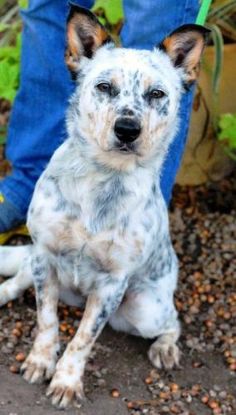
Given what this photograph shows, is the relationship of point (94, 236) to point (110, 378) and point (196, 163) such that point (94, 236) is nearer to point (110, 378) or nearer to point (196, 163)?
point (110, 378)

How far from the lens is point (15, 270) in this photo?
441 cm

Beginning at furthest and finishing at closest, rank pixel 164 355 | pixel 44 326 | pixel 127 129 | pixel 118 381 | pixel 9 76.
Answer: pixel 9 76 → pixel 164 355 → pixel 118 381 → pixel 44 326 → pixel 127 129

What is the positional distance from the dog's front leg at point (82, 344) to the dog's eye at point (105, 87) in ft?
2.76

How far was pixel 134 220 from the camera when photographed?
362 cm

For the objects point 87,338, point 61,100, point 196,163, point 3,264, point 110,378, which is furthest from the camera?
point 196,163

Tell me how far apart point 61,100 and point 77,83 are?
1.14 meters

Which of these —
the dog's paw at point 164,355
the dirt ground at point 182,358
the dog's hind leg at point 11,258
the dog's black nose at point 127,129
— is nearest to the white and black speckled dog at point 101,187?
the dog's black nose at point 127,129

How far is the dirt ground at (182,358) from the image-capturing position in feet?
12.5

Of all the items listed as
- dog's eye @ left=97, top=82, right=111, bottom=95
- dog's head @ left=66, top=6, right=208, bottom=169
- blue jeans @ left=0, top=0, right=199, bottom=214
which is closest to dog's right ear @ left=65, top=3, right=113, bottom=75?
dog's head @ left=66, top=6, right=208, bottom=169

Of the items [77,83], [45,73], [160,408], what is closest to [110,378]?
[160,408]

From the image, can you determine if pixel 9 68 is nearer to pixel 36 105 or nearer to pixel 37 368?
pixel 36 105

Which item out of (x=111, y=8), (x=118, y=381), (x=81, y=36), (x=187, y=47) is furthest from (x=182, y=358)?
(x=111, y=8)

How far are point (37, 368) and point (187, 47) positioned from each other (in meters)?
1.59

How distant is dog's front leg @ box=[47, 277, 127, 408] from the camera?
3686mm
